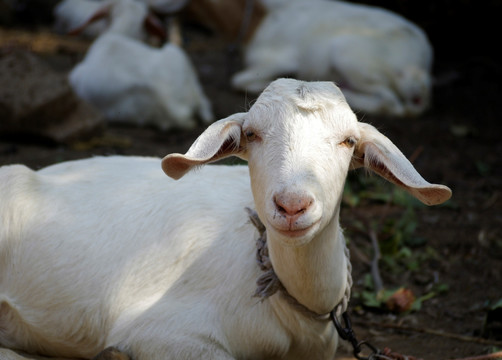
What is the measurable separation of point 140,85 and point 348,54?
8.45ft

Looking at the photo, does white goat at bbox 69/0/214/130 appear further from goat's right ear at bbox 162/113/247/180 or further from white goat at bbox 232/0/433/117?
goat's right ear at bbox 162/113/247/180

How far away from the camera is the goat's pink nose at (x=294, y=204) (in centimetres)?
213

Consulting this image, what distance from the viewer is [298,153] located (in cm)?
232

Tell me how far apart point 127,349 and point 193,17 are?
275 inches

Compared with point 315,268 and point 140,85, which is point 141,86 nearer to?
point 140,85

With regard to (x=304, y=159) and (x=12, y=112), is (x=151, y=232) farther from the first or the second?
(x=12, y=112)

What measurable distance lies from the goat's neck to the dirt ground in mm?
621

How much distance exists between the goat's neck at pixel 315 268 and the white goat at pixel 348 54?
515 centimetres

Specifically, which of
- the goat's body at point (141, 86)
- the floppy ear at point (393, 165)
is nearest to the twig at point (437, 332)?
the floppy ear at point (393, 165)

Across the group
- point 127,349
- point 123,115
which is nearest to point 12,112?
point 123,115

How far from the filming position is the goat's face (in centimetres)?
217

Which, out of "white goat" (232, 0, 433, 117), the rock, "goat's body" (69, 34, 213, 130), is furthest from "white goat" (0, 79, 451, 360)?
"white goat" (232, 0, 433, 117)

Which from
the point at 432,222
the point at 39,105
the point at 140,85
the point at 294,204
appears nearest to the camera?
the point at 294,204

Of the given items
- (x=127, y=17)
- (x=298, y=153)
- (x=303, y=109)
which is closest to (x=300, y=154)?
(x=298, y=153)
